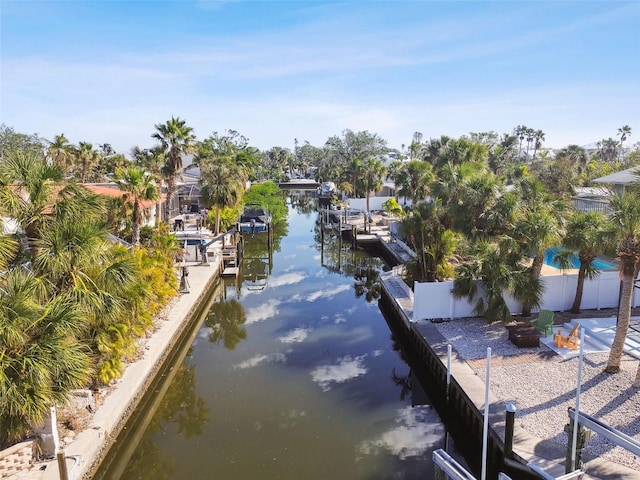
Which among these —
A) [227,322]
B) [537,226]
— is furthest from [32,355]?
[537,226]

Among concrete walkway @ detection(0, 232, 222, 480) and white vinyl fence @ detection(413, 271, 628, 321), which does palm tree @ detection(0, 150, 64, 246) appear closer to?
concrete walkway @ detection(0, 232, 222, 480)

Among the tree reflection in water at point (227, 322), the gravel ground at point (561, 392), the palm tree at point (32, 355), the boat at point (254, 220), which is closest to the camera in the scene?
the palm tree at point (32, 355)

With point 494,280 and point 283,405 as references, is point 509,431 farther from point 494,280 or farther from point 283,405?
point 494,280

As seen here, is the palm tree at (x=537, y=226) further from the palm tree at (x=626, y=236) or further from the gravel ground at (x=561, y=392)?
the palm tree at (x=626, y=236)

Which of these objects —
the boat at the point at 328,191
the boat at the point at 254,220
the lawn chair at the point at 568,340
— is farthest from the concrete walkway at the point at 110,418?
the boat at the point at 328,191

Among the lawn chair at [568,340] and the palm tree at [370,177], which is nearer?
the lawn chair at [568,340]

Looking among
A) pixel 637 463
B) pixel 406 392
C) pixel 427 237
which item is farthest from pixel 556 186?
pixel 637 463

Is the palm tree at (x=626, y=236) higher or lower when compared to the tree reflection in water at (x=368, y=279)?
higher

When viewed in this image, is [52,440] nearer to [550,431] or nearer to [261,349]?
[261,349]
